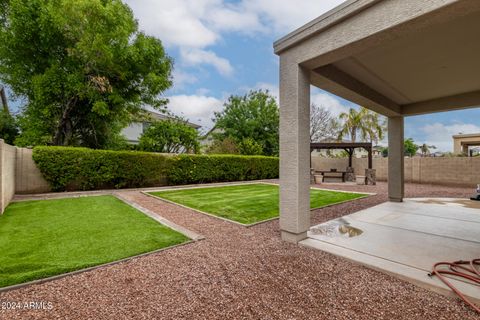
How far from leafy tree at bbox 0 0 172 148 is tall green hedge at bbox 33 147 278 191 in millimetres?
2442

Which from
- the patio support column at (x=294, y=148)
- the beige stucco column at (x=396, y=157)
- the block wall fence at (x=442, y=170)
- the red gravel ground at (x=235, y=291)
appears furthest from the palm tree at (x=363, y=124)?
the red gravel ground at (x=235, y=291)

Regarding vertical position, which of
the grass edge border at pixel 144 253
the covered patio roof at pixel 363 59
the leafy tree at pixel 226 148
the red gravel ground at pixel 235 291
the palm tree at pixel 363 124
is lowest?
the red gravel ground at pixel 235 291

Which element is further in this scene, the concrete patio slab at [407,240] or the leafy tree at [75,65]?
the leafy tree at [75,65]

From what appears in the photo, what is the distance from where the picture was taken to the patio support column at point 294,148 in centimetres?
354

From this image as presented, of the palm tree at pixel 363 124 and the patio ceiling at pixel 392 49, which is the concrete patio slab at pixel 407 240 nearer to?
Result: the patio ceiling at pixel 392 49

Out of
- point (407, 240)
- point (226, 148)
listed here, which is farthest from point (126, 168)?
point (407, 240)

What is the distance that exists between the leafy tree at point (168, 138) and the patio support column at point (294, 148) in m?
10.9

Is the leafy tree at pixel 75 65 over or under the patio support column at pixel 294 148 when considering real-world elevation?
over

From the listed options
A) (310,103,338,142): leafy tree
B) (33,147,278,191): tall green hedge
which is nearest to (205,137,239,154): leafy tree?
(33,147,278,191): tall green hedge

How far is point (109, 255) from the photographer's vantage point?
316 cm

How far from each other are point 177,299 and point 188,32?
42.5ft

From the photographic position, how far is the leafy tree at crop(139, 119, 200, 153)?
1303cm

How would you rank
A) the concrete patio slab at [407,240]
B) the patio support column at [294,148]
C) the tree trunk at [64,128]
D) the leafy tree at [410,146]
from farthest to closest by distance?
→ 1. the leafy tree at [410,146]
2. the tree trunk at [64,128]
3. the patio support column at [294,148]
4. the concrete patio slab at [407,240]

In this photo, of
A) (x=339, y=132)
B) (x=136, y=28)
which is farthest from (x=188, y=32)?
(x=339, y=132)
